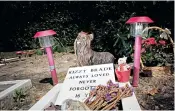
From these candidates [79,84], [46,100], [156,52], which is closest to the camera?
[46,100]

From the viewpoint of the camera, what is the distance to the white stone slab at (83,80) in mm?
5332

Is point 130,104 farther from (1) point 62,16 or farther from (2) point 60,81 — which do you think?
(1) point 62,16

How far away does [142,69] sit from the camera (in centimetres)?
678

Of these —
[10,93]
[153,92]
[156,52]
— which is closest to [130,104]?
[153,92]

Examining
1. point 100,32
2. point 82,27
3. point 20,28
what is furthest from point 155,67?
point 20,28

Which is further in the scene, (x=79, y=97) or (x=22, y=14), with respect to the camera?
(x=22, y=14)

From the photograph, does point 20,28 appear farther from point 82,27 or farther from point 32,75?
point 32,75

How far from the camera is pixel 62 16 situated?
1336 cm

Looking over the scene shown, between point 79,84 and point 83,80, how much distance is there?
134 mm

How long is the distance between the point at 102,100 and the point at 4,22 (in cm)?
1065

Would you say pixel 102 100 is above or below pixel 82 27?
below

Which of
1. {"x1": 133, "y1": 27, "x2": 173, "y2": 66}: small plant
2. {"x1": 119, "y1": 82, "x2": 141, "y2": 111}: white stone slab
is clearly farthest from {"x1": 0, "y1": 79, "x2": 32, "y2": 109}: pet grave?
{"x1": 133, "y1": 27, "x2": 173, "y2": 66}: small plant

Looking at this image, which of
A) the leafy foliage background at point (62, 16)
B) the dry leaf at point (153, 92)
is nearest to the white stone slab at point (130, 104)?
the dry leaf at point (153, 92)

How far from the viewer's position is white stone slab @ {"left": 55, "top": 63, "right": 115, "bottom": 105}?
17.5 ft
